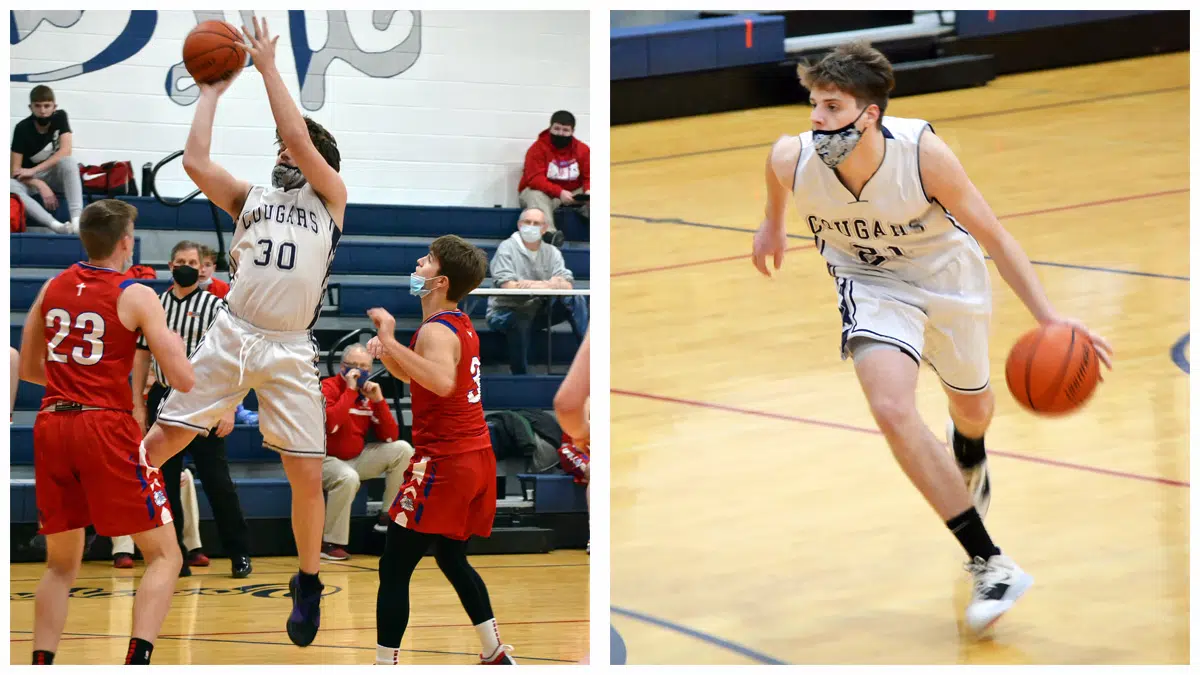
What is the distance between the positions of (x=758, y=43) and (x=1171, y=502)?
624 centimetres

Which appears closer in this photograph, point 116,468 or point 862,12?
point 116,468

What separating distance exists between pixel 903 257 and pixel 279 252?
5.67 feet

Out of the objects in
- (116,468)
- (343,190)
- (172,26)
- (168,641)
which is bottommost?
(168,641)

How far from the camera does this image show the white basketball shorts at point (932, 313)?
395cm

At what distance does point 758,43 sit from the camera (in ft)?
34.4

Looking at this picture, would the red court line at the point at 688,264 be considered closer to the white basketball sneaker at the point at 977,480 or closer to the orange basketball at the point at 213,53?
the white basketball sneaker at the point at 977,480

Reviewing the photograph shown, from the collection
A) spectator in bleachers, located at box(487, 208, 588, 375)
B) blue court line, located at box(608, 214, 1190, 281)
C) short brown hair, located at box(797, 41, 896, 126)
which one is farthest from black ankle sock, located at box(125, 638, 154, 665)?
blue court line, located at box(608, 214, 1190, 281)

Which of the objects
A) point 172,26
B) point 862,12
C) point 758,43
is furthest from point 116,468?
point 862,12

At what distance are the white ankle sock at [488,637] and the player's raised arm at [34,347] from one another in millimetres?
1346

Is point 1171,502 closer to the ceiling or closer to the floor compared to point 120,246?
closer to the floor

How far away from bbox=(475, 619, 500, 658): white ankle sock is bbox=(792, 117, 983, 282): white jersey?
1.38m

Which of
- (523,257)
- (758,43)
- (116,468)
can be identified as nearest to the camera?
(116,468)

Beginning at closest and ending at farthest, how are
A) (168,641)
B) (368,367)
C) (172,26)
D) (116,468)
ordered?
(116,468) < (168,641) < (368,367) < (172,26)

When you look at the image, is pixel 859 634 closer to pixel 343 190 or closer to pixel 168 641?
pixel 343 190
